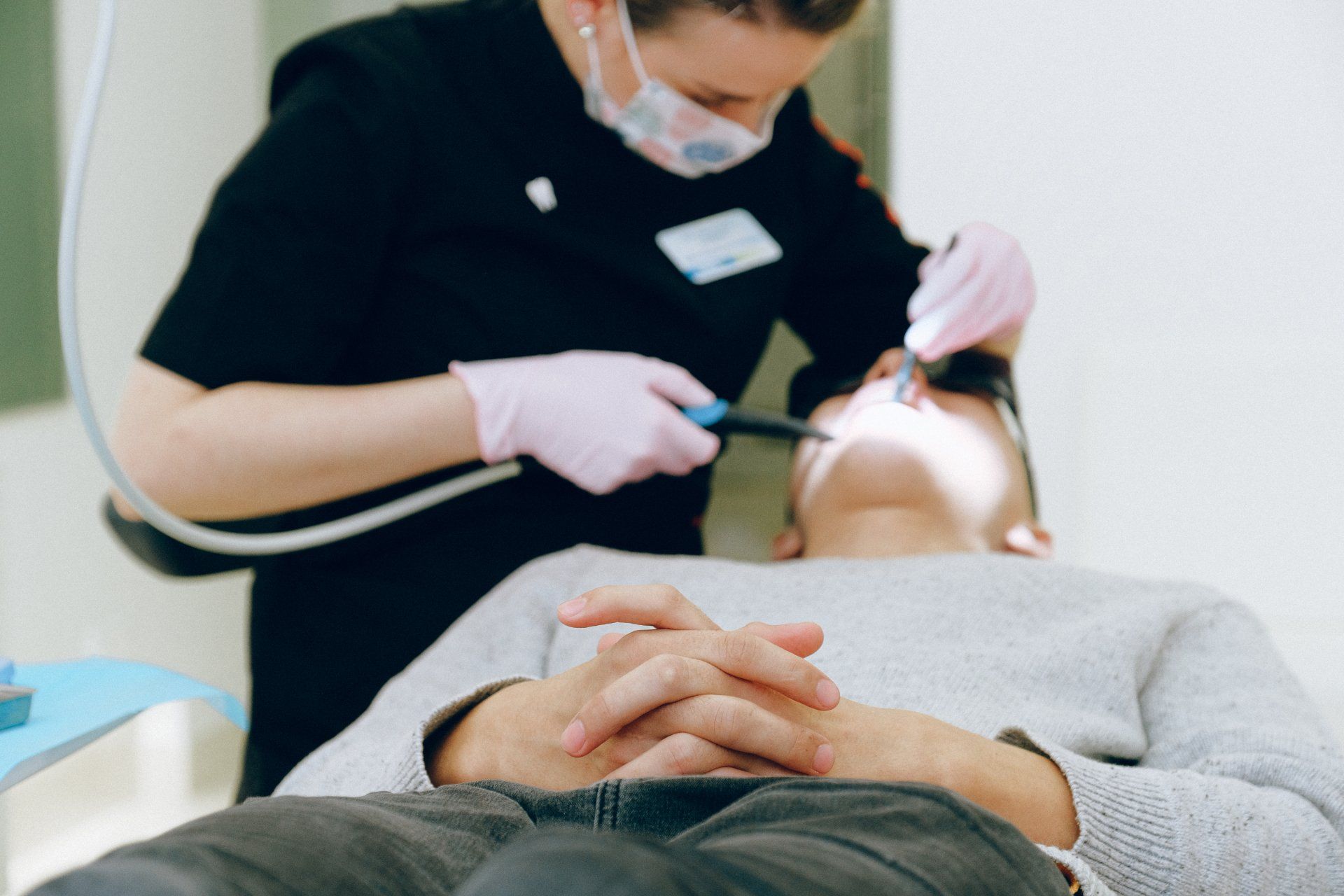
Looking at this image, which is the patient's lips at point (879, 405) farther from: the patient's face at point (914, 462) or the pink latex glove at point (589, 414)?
the pink latex glove at point (589, 414)

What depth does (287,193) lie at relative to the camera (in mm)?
1073

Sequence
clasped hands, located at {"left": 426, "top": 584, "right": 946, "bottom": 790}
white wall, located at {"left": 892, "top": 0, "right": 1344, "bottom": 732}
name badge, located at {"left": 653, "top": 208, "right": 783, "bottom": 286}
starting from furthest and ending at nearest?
1. white wall, located at {"left": 892, "top": 0, "right": 1344, "bottom": 732}
2. name badge, located at {"left": 653, "top": 208, "right": 783, "bottom": 286}
3. clasped hands, located at {"left": 426, "top": 584, "right": 946, "bottom": 790}

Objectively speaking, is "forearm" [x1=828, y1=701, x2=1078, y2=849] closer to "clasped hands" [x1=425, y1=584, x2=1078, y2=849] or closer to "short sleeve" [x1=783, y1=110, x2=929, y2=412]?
"clasped hands" [x1=425, y1=584, x2=1078, y2=849]

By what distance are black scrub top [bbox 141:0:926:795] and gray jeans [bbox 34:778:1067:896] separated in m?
0.45

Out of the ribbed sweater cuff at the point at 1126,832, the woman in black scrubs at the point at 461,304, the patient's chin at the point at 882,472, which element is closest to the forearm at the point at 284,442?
the woman in black scrubs at the point at 461,304

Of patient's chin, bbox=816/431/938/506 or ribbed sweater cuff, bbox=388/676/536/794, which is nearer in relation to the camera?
ribbed sweater cuff, bbox=388/676/536/794

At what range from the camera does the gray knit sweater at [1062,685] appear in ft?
2.45

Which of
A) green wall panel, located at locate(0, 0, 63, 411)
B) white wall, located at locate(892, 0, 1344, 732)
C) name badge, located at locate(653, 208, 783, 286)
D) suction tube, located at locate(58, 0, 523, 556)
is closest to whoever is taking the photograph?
suction tube, located at locate(58, 0, 523, 556)

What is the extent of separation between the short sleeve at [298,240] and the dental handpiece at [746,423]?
1.30 feet

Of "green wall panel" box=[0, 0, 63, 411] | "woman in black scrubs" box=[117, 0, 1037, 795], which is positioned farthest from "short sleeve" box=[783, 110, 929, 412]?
"green wall panel" box=[0, 0, 63, 411]

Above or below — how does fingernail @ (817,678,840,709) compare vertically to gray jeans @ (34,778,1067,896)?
below

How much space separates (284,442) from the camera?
1.08m

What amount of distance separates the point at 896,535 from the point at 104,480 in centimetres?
154

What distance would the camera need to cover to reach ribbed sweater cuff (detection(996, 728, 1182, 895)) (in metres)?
0.72
